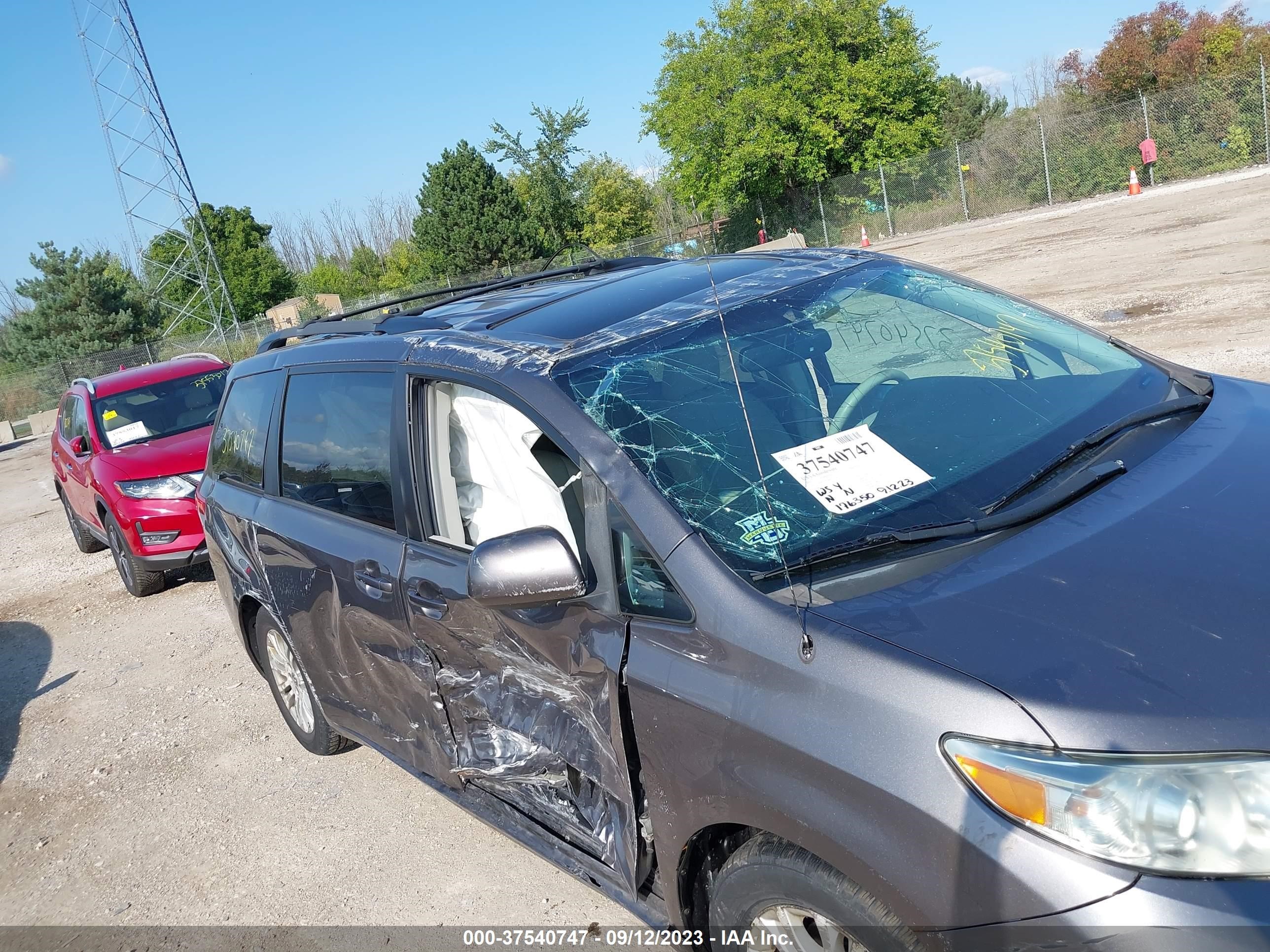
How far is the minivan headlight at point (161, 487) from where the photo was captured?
7930 millimetres

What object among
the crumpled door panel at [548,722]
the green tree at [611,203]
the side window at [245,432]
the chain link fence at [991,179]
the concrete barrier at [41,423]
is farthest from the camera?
the green tree at [611,203]

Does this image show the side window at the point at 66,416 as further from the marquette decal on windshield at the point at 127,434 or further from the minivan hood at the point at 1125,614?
the minivan hood at the point at 1125,614

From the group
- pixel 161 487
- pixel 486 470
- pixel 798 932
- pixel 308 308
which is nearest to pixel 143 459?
pixel 161 487

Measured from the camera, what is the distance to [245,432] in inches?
174

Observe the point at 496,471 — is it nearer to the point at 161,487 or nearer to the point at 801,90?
the point at 161,487

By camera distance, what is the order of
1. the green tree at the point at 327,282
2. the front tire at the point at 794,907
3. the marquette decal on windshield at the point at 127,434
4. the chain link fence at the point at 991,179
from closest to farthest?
the front tire at the point at 794,907 → the marquette decal on windshield at the point at 127,434 → the chain link fence at the point at 991,179 → the green tree at the point at 327,282

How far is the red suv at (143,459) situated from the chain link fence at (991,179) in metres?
13.3

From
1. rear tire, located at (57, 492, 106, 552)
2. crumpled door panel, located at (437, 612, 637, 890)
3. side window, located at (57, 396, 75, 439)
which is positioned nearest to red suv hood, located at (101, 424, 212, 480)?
side window, located at (57, 396, 75, 439)

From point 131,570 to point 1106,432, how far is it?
784 centimetres

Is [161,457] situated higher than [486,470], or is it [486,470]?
[486,470]

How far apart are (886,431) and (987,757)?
1.10 m

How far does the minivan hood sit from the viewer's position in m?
1.61

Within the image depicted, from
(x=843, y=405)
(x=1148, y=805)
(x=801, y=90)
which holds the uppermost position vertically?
(x=801, y=90)

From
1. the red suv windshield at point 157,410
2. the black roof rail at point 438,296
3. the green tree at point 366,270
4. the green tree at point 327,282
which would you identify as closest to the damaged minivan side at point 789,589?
the black roof rail at point 438,296
